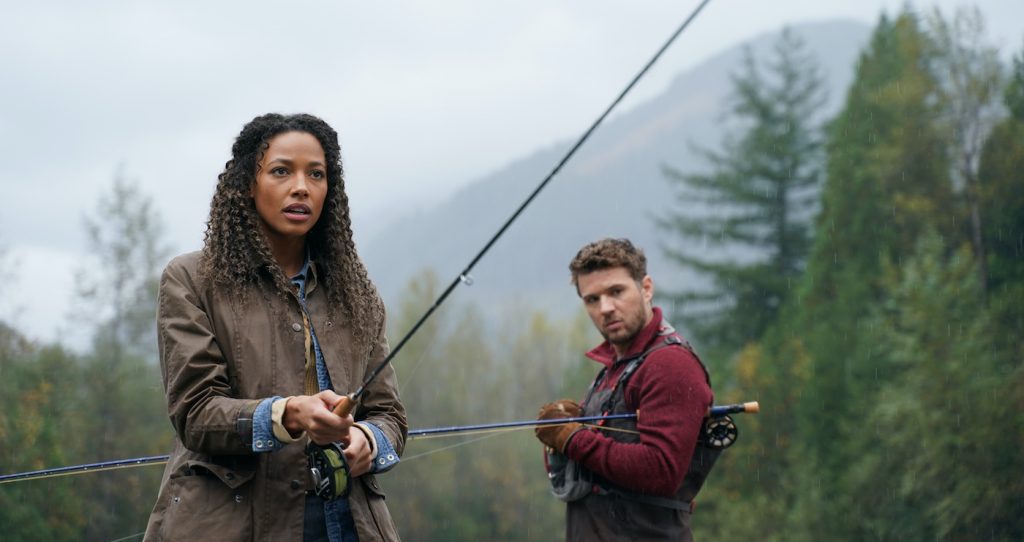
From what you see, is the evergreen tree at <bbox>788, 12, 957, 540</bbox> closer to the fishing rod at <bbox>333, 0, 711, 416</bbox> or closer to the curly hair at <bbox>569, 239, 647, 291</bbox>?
the curly hair at <bbox>569, 239, 647, 291</bbox>

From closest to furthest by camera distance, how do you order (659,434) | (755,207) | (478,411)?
(659,434), (755,207), (478,411)

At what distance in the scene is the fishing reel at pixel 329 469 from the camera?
Result: 9.66 feet

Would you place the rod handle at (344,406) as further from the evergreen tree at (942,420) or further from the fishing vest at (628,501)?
the evergreen tree at (942,420)

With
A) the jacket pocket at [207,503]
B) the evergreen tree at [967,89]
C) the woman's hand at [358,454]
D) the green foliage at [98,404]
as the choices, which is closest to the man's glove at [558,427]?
the woman's hand at [358,454]

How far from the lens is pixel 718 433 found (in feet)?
14.9

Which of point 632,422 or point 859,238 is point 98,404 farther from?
point 632,422

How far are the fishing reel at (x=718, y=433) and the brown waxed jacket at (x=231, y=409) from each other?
1712mm

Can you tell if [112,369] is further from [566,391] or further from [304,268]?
[304,268]

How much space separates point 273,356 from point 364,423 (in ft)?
0.99

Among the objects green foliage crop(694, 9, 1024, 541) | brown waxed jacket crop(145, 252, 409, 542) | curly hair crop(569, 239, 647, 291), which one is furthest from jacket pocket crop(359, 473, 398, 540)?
green foliage crop(694, 9, 1024, 541)

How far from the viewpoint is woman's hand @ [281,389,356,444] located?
286cm

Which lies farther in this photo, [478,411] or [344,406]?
[478,411]

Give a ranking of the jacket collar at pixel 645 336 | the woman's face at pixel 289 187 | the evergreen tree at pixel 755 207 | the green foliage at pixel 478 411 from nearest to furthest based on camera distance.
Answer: the woman's face at pixel 289 187 → the jacket collar at pixel 645 336 → the evergreen tree at pixel 755 207 → the green foliage at pixel 478 411

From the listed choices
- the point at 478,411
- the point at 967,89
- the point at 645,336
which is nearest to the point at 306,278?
the point at 645,336
